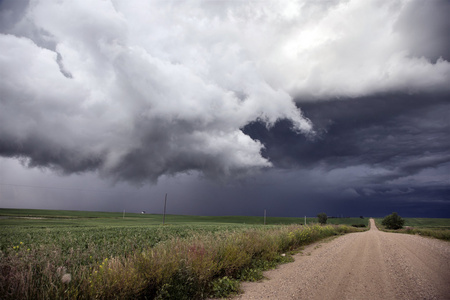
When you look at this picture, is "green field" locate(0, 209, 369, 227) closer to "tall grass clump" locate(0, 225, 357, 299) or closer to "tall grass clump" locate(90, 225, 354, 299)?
"tall grass clump" locate(90, 225, 354, 299)

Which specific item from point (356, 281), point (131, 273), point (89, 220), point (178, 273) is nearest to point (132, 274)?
point (131, 273)

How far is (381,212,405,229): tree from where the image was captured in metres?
78.2

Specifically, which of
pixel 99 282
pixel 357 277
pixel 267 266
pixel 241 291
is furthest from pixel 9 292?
pixel 357 277

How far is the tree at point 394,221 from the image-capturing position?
7825 cm

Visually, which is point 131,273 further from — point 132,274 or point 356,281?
point 356,281

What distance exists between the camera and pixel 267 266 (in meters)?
10.5

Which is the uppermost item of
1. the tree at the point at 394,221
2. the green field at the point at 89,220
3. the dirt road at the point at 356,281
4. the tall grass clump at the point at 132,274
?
the tall grass clump at the point at 132,274

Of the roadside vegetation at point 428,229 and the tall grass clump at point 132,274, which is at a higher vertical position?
the tall grass clump at point 132,274

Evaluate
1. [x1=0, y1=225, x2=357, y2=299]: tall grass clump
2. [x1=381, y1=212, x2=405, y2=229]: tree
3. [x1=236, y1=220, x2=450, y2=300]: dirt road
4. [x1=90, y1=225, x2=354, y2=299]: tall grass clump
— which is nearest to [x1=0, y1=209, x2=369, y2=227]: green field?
[x1=381, y1=212, x2=405, y2=229]: tree

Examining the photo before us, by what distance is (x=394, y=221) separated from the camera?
260ft

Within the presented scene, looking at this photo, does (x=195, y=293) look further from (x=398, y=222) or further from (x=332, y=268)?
(x=398, y=222)

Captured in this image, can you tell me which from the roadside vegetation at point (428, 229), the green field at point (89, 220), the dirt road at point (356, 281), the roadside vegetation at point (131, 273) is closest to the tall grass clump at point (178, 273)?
the roadside vegetation at point (131, 273)

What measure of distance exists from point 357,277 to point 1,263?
33.3 feet

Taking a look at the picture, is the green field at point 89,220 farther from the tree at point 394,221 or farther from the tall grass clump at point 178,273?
the tall grass clump at point 178,273
